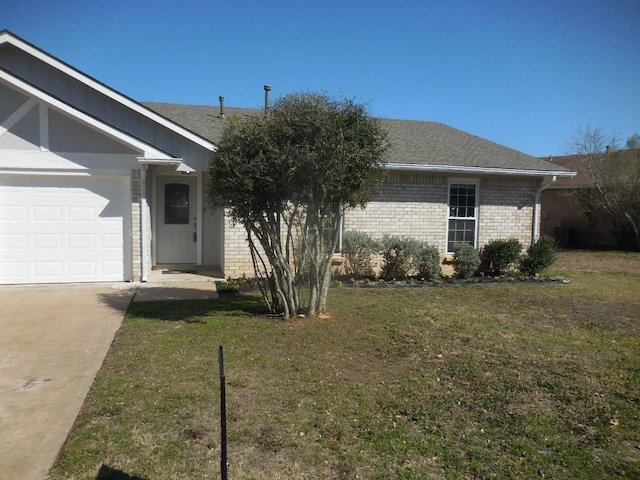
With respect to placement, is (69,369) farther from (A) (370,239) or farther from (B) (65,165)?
(A) (370,239)

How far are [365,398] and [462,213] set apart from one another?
31.0 feet

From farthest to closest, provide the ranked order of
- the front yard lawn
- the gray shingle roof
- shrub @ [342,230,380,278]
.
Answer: the gray shingle roof → shrub @ [342,230,380,278] → the front yard lawn

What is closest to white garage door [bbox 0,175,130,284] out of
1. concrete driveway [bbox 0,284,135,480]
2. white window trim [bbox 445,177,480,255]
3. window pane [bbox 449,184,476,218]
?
concrete driveway [bbox 0,284,135,480]

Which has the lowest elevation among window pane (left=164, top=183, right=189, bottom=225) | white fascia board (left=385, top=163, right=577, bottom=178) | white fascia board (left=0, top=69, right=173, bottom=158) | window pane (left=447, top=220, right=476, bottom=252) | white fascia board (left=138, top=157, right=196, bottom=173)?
window pane (left=447, top=220, right=476, bottom=252)

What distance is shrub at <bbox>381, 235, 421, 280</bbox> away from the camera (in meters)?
11.6

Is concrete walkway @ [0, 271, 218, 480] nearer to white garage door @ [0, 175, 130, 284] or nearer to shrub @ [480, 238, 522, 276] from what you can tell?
white garage door @ [0, 175, 130, 284]

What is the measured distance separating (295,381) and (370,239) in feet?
22.8

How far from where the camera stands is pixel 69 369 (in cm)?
540

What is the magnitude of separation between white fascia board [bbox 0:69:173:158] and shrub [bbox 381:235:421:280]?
5.55 m

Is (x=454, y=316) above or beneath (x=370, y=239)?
beneath

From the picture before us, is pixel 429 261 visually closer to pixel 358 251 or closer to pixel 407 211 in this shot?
pixel 407 211

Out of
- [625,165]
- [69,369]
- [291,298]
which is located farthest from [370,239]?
[625,165]

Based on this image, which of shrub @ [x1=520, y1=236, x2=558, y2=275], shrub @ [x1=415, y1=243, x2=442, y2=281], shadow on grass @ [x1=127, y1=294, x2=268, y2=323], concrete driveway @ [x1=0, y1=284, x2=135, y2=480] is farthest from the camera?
shrub @ [x1=520, y1=236, x2=558, y2=275]

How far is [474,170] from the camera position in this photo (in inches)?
488
